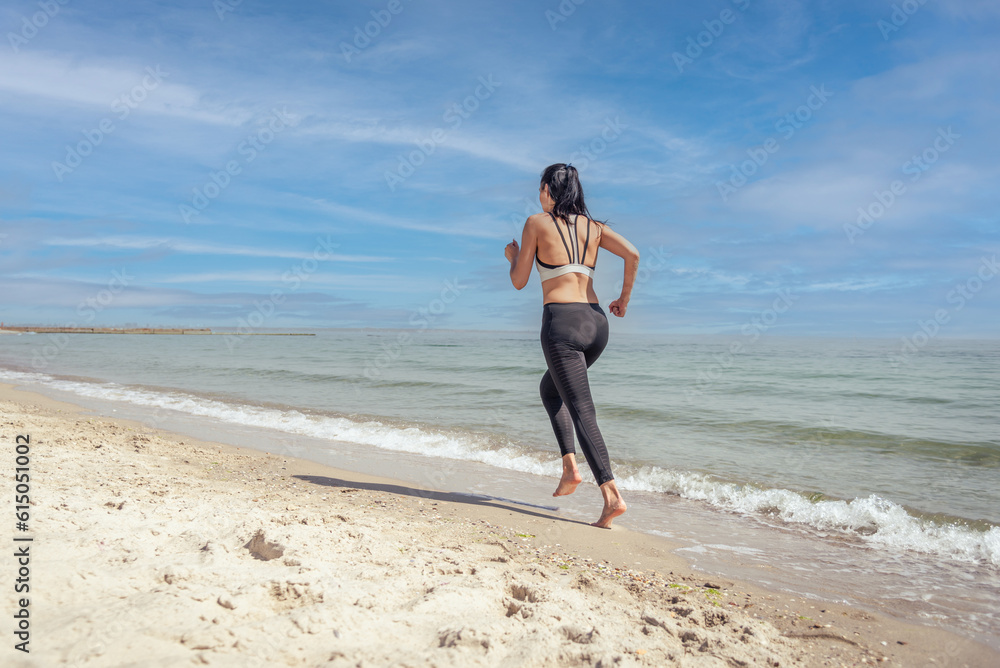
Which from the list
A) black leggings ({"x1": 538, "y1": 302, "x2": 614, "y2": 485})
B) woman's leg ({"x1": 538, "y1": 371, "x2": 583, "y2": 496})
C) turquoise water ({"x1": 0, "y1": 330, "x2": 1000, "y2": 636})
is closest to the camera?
black leggings ({"x1": 538, "y1": 302, "x2": 614, "y2": 485})

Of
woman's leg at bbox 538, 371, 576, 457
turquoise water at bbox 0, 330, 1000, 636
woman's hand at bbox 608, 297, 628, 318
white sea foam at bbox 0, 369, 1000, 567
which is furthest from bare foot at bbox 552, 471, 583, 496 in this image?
white sea foam at bbox 0, 369, 1000, 567

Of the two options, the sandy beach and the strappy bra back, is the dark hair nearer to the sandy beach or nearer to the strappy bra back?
the strappy bra back

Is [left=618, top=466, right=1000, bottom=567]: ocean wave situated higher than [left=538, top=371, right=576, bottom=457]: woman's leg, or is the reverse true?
[left=538, top=371, right=576, bottom=457]: woman's leg

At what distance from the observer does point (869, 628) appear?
2.58 m

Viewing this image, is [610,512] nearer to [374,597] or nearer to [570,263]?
[570,263]

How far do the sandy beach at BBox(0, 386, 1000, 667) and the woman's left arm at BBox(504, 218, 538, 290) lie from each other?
5.57 feet

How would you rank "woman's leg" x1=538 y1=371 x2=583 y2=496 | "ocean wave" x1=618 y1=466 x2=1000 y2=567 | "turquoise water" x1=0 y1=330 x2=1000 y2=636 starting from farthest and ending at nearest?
"turquoise water" x1=0 y1=330 x2=1000 y2=636 < "woman's leg" x1=538 y1=371 x2=583 y2=496 < "ocean wave" x1=618 y1=466 x2=1000 y2=567

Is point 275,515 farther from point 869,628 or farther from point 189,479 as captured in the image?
point 869,628

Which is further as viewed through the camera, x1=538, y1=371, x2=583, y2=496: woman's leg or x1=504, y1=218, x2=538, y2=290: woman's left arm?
x1=538, y1=371, x2=583, y2=496: woman's leg

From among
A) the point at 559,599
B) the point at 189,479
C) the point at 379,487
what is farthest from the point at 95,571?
the point at 379,487

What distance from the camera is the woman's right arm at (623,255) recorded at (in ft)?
12.8

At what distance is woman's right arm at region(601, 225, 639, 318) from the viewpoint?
12.8 ft

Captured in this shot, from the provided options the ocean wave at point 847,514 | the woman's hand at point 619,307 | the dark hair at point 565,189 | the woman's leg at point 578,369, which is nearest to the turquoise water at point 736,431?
the ocean wave at point 847,514

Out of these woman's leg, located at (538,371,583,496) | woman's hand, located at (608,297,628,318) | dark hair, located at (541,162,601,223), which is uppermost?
dark hair, located at (541,162,601,223)
